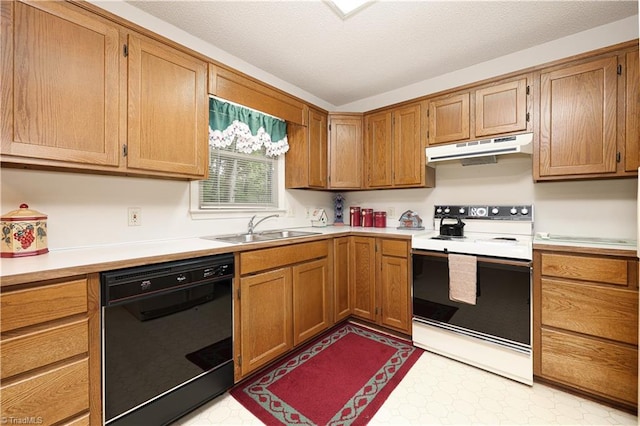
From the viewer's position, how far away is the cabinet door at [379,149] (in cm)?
285

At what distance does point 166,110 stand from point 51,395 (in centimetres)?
152

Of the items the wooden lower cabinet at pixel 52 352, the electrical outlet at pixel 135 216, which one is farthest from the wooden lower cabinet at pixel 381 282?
the wooden lower cabinet at pixel 52 352

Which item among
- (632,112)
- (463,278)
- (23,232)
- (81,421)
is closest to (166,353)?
(81,421)

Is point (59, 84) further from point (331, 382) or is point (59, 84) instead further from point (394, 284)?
point (394, 284)

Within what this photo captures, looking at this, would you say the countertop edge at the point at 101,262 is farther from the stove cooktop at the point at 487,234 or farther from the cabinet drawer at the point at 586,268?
the cabinet drawer at the point at 586,268

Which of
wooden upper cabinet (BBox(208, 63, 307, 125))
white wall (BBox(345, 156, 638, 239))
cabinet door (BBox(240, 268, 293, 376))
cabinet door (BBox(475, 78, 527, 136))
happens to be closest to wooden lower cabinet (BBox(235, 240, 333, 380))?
cabinet door (BBox(240, 268, 293, 376))

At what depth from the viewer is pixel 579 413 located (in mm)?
1582

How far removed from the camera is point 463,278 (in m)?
2.01

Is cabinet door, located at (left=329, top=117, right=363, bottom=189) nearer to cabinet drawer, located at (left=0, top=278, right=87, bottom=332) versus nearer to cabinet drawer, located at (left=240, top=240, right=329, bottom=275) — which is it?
cabinet drawer, located at (left=240, top=240, right=329, bottom=275)

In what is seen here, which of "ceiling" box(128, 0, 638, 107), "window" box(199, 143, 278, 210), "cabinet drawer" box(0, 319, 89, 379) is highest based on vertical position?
→ "ceiling" box(128, 0, 638, 107)

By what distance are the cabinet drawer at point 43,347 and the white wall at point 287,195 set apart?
0.69m

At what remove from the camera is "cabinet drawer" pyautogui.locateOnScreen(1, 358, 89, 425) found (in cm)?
101

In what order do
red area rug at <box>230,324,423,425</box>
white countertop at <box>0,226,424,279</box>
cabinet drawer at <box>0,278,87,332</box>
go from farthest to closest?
red area rug at <box>230,324,423,425</box> → white countertop at <box>0,226,424,279</box> → cabinet drawer at <box>0,278,87,332</box>

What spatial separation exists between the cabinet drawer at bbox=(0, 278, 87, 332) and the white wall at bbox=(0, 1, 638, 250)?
25.1 inches
